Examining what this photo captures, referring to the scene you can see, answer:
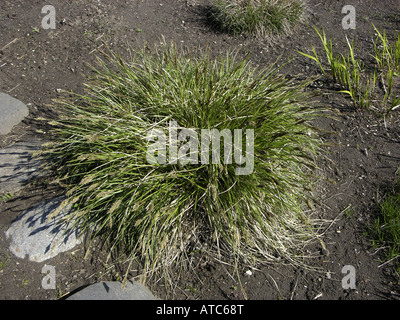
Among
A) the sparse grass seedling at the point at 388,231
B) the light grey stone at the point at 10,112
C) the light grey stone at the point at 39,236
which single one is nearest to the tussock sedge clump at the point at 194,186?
the light grey stone at the point at 39,236

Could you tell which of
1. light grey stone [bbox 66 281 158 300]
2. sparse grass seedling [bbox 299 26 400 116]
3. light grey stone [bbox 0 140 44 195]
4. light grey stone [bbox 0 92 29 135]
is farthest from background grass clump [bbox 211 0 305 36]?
light grey stone [bbox 66 281 158 300]

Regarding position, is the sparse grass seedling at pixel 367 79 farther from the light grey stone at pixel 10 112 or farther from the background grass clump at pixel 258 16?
the light grey stone at pixel 10 112

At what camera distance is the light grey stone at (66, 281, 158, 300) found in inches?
96.4

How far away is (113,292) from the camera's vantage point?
2.48m

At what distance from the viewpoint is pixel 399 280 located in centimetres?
262

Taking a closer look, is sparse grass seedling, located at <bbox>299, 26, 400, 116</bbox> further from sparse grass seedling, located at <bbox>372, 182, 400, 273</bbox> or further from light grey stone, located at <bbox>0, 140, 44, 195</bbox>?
light grey stone, located at <bbox>0, 140, 44, 195</bbox>

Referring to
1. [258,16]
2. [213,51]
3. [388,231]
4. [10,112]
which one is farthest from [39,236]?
[258,16]

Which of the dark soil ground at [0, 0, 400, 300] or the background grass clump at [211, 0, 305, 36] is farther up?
the background grass clump at [211, 0, 305, 36]

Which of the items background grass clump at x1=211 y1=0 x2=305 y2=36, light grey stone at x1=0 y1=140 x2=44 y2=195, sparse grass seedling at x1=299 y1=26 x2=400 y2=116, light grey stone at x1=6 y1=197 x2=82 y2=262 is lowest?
light grey stone at x1=6 y1=197 x2=82 y2=262

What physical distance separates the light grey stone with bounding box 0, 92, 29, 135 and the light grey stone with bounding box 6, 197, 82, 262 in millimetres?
1119

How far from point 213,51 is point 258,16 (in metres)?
0.73

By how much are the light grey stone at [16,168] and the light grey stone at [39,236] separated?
1.17ft

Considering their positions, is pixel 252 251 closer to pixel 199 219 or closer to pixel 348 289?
pixel 199 219
